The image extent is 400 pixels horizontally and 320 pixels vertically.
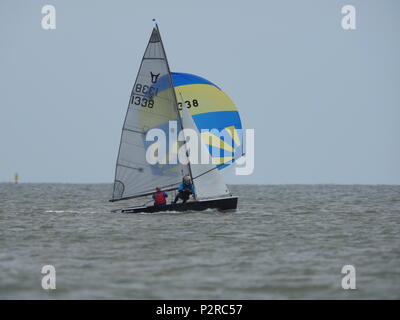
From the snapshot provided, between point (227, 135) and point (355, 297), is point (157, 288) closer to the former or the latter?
point (355, 297)

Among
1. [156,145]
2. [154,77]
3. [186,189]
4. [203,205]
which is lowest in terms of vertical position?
[203,205]

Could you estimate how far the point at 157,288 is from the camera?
1439cm

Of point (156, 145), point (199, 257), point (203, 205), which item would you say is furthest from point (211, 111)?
point (199, 257)

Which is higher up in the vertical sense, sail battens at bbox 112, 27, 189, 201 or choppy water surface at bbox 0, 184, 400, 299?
sail battens at bbox 112, 27, 189, 201

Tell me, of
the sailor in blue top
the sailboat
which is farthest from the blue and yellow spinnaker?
the sailor in blue top

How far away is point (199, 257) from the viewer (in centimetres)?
1828

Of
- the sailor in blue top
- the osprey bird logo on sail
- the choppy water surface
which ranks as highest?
the osprey bird logo on sail

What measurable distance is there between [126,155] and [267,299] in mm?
17995

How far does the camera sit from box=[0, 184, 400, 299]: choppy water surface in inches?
563

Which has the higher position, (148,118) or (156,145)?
(148,118)

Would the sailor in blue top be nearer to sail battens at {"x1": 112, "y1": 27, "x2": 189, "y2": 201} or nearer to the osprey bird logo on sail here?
sail battens at {"x1": 112, "y1": 27, "x2": 189, "y2": 201}

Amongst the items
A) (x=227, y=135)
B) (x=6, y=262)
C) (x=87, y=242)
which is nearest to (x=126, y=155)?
(x=227, y=135)

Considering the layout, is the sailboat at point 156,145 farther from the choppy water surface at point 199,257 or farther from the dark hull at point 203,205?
the choppy water surface at point 199,257

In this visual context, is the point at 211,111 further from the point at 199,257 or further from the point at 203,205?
the point at 199,257
